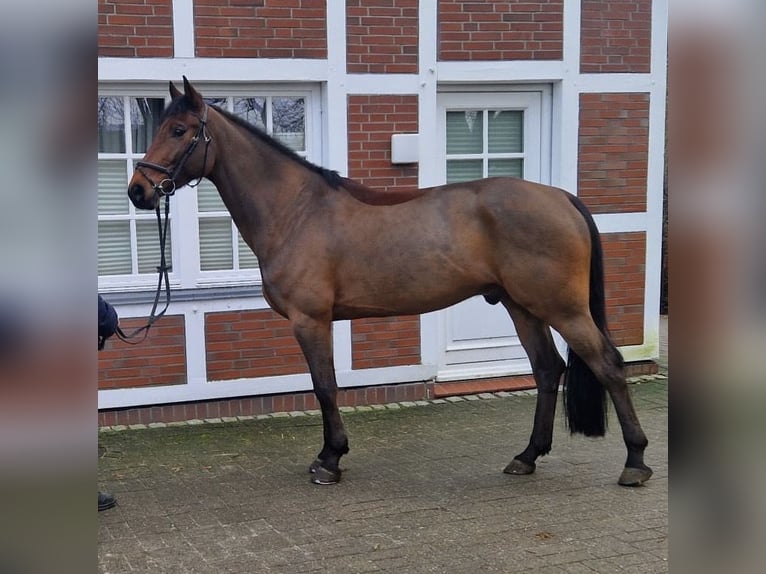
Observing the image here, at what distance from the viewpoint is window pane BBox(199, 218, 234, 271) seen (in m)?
5.95

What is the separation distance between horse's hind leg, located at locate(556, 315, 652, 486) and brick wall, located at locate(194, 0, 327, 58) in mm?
2868

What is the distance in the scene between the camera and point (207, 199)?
594cm

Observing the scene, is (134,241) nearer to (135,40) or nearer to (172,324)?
(172,324)

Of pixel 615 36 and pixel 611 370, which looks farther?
pixel 615 36

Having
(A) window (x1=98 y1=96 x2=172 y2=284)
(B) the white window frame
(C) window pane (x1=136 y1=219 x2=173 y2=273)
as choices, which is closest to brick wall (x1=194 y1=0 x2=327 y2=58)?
(A) window (x1=98 y1=96 x2=172 y2=284)

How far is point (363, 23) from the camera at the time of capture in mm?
5961

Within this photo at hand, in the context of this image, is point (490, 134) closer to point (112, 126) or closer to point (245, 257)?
point (245, 257)

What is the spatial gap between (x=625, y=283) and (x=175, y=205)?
3.67m

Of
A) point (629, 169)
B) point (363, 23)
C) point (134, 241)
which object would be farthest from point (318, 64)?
point (629, 169)

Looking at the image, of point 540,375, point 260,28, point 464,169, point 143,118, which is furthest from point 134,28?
point 540,375
